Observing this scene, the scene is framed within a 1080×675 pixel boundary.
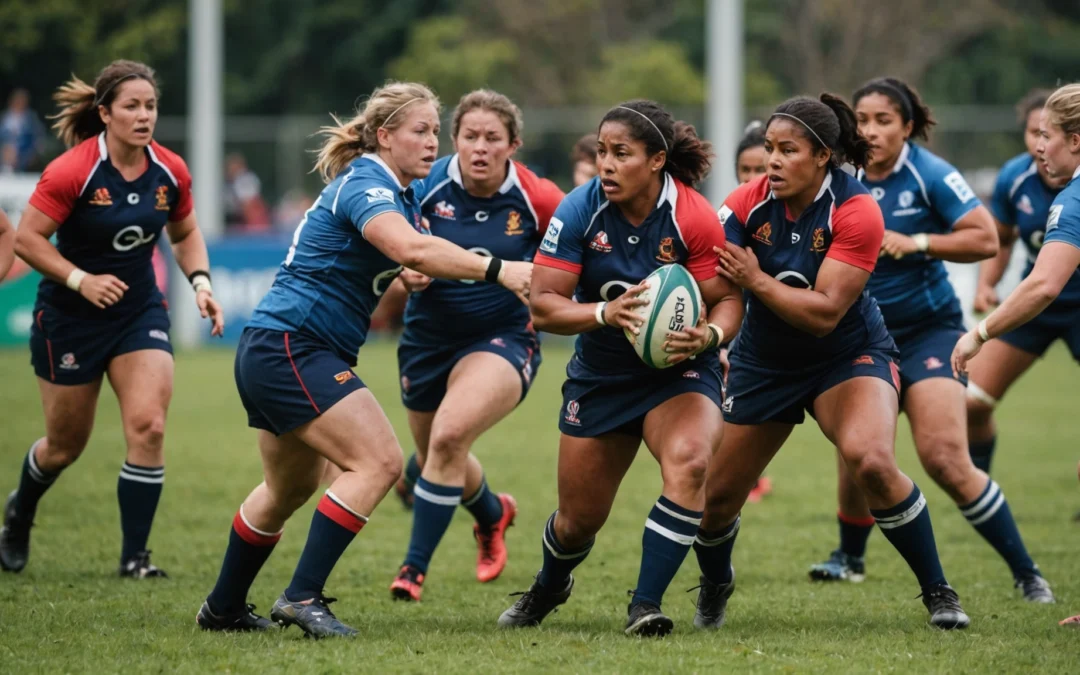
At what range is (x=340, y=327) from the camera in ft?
17.9

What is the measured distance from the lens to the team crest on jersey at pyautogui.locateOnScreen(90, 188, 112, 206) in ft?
22.3

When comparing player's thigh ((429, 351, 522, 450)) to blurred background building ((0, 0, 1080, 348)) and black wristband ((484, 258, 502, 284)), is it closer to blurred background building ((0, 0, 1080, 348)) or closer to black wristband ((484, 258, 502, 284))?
black wristband ((484, 258, 502, 284))

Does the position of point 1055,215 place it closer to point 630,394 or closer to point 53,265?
point 630,394

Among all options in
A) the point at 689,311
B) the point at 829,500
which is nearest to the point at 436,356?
the point at 689,311

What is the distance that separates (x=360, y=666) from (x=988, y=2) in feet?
104

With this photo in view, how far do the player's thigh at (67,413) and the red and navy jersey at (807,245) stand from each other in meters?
3.29

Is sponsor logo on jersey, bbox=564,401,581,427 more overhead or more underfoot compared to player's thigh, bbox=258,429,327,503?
more overhead

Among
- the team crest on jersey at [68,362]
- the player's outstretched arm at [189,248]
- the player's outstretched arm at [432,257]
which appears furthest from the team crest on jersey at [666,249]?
the team crest on jersey at [68,362]

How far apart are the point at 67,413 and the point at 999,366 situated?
485 cm

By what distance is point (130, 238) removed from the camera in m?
6.97

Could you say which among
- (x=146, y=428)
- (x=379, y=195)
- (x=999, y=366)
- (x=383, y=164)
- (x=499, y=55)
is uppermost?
(x=499, y=55)

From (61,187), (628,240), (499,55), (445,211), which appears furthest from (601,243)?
(499,55)

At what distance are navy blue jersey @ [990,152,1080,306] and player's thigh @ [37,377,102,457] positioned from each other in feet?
15.8

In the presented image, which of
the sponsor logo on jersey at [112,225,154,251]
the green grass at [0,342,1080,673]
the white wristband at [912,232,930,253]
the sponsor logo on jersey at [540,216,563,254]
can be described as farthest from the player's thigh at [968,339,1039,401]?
the sponsor logo on jersey at [112,225,154,251]
